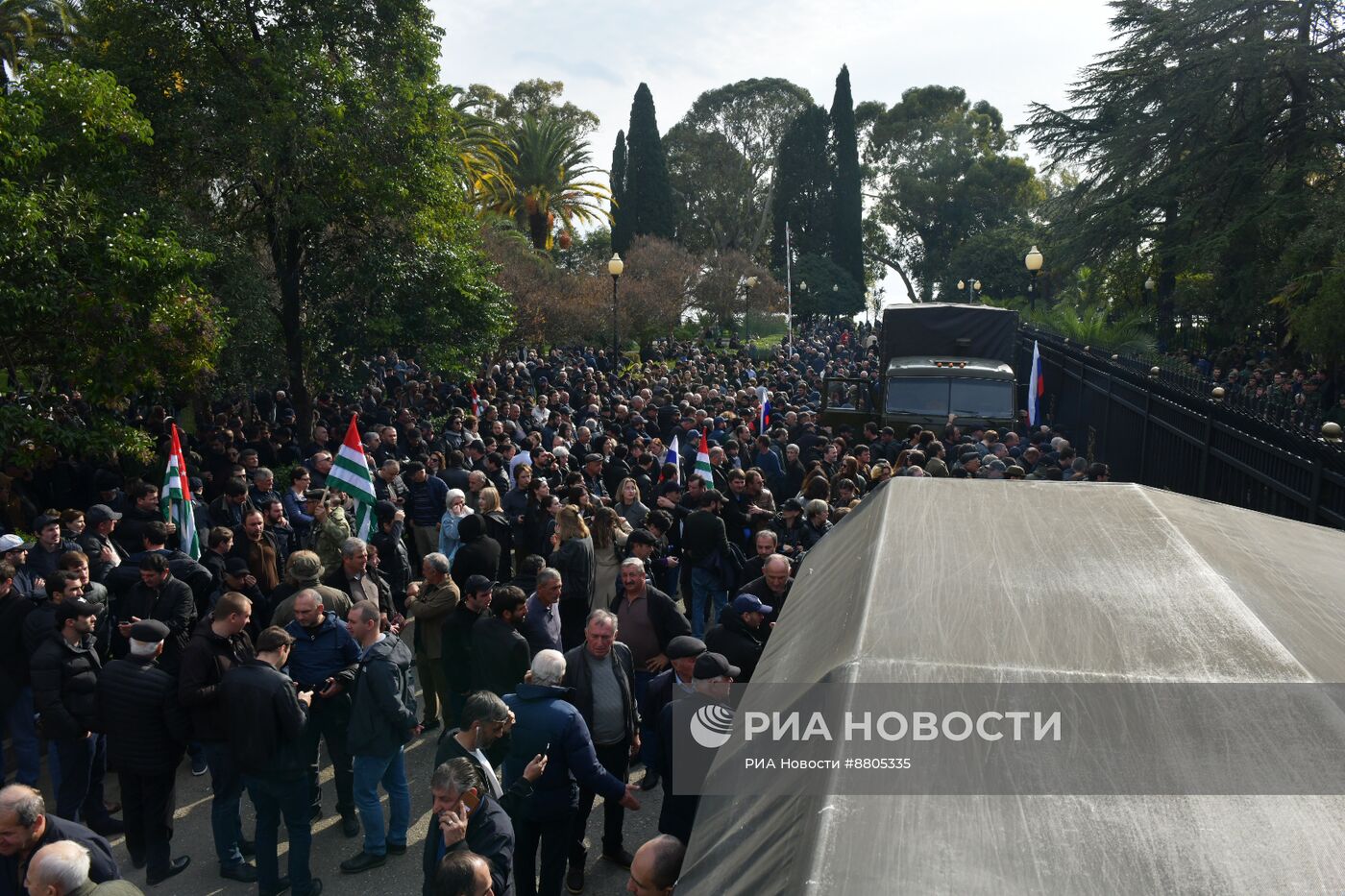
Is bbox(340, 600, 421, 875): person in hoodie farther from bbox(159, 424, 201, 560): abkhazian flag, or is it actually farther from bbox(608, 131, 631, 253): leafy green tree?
bbox(608, 131, 631, 253): leafy green tree

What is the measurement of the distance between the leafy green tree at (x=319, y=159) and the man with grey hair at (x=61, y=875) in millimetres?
12539

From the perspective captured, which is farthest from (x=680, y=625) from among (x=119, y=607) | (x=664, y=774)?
(x=119, y=607)

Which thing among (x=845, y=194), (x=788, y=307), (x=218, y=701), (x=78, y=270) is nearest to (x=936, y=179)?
(x=845, y=194)

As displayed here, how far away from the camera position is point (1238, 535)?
4426 millimetres

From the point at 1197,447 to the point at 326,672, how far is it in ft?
33.0

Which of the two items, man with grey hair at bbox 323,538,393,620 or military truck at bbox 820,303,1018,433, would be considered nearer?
man with grey hair at bbox 323,538,393,620

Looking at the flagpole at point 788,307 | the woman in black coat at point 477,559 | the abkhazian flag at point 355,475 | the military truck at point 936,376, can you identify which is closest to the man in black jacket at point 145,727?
the woman in black coat at point 477,559

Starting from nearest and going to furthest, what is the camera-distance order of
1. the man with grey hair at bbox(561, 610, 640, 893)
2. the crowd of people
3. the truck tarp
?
the crowd of people
the man with grey hair at bbox(561, 610, 640, 893)
the truck tarp

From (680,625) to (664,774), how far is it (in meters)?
→ 1.72

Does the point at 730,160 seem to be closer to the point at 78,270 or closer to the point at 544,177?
the point at 544,177

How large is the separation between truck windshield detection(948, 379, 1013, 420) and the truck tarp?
8.59ft

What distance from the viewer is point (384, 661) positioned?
19.8ft

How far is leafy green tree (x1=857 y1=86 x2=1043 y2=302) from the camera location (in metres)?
→ 69.6

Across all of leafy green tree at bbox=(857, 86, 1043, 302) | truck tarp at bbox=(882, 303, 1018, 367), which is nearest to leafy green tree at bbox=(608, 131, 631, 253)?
leafy green tree at bbox=(857, 86, 1043, 302)
